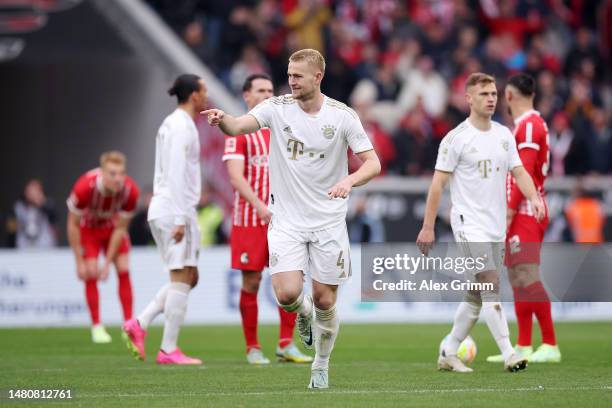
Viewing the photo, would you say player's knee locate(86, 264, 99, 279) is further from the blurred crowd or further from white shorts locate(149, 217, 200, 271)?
the blurred crowd

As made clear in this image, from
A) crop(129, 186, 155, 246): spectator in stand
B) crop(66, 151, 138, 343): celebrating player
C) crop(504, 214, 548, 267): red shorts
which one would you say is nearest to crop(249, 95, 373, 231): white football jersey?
crop(504, 214, 548, 267): red shorts

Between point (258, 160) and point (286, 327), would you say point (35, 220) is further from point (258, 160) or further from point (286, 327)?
point (286, 327)

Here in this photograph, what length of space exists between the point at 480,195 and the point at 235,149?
2408mm

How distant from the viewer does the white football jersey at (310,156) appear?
931 cm

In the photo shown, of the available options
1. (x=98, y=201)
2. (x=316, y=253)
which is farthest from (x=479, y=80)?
(x=98, y=201)

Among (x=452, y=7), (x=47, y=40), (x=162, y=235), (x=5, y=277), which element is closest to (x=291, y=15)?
(x=452, y=7)

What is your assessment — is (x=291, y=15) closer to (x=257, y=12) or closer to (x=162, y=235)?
(x=257, y=12)

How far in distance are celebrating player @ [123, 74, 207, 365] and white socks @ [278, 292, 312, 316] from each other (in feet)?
6.72

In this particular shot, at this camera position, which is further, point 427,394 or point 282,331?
point 282,331

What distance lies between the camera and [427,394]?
29.3 ft

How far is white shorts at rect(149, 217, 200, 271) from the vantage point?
11.9 metres

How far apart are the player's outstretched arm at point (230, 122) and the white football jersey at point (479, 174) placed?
2.21 metres

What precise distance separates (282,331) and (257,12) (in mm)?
13538

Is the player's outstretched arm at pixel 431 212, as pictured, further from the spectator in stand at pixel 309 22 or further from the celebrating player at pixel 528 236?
the spectator in stand at pixel 309 22
